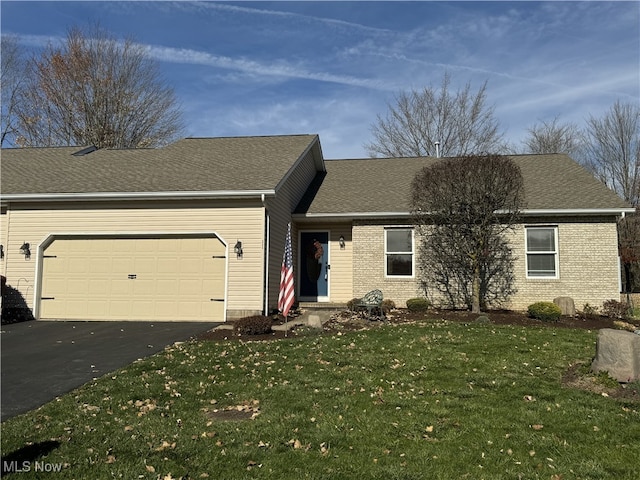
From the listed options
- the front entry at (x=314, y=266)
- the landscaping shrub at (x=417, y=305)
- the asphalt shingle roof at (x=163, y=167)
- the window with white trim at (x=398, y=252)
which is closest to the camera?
the asphalt shingle roof at (x=163, y=167)

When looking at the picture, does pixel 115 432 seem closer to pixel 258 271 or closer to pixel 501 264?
pixel 258 271

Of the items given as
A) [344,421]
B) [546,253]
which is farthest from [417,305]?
[344,421]

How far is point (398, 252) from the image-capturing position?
1427 centimetres

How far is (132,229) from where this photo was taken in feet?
40.5

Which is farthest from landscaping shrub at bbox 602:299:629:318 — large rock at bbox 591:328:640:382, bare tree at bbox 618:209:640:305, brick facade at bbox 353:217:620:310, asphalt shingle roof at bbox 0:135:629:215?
bare tree at bbox 618:209:640:305

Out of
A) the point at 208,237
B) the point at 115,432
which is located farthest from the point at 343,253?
the point at 115,432

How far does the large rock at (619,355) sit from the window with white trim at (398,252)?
8.00 metres

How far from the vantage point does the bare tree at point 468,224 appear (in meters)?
12.1

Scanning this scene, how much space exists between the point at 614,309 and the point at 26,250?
53.5 feet

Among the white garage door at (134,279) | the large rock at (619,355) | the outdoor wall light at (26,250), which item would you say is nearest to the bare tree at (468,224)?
the white garage door at (134,279)

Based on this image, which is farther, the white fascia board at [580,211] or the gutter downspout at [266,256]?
the white fascia board at [580,211]

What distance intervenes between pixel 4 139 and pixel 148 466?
29.9 m

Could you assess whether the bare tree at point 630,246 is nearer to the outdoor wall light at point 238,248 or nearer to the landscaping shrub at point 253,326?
the outdoor wall light at point 238,248

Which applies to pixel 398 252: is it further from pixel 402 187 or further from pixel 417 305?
pixel 402 187
